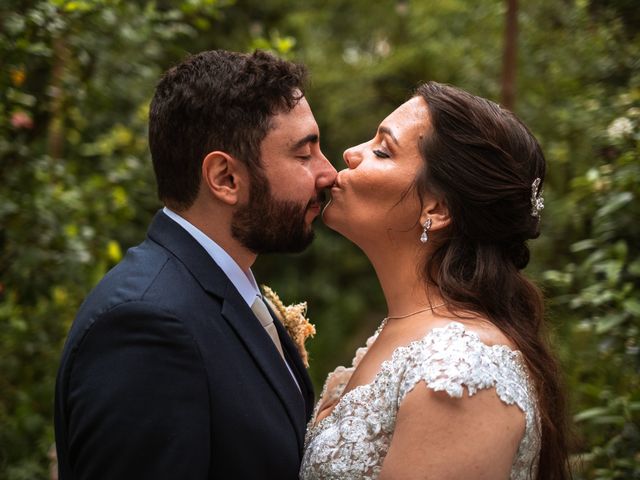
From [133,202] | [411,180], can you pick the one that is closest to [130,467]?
[411,180]

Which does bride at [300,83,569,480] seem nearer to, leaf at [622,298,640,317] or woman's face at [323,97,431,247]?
woman's face at [323,97,431,247]

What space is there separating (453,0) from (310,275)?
5.22 metres

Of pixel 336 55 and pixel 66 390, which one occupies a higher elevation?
pixel 66 390

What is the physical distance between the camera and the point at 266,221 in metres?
2.67

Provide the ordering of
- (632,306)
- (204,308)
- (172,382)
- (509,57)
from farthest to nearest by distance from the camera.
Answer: (509,57), (632,306), (204,308), (172,382)

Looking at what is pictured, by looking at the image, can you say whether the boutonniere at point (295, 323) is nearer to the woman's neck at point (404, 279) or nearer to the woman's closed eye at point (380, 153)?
the woman's neck at point (404, 279)

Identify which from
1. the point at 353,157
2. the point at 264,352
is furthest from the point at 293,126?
the point at 264,352

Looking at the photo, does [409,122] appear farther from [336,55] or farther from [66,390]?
[336,55]

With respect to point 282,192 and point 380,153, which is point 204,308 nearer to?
point 282,192

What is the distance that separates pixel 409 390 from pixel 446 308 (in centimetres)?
39

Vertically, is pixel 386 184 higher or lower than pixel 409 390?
higher

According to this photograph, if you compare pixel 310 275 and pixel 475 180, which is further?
pixel 310 275

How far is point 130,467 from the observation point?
2.15m

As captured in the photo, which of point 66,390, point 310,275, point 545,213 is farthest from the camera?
point 310,275
